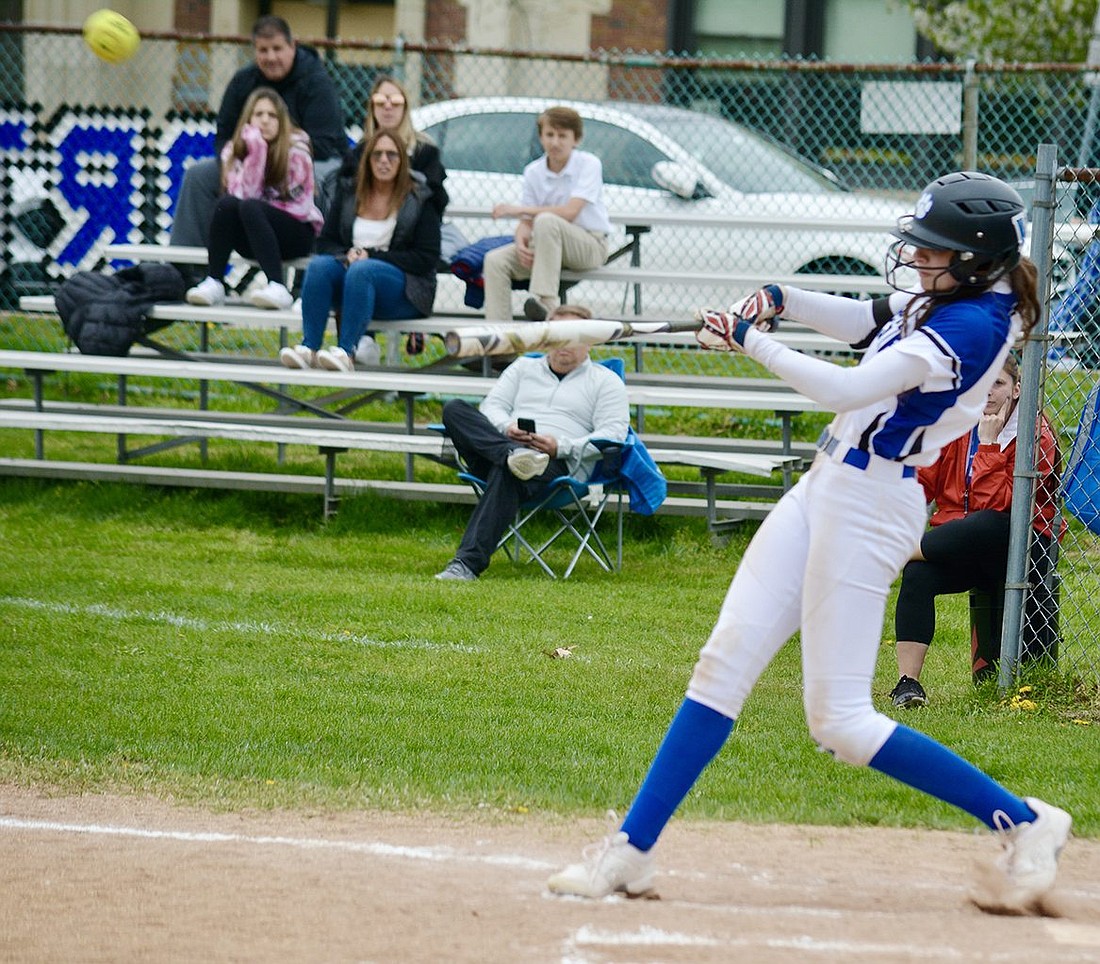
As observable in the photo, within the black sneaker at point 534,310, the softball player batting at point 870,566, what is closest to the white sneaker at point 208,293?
the black sneaker at point 534,310

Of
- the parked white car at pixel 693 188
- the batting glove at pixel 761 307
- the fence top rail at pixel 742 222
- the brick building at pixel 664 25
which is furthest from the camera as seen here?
the brick building at pixel 664 25

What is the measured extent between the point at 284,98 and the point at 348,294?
1940mm

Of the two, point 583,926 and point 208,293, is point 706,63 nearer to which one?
point 208,293

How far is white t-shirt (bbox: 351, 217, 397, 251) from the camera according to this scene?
32.1 feet

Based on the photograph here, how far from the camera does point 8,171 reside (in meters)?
12.7

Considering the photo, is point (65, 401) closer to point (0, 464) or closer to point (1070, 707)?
point (0, 464)

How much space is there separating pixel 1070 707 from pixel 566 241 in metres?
4.79

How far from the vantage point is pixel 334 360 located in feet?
31.0

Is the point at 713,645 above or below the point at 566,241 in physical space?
below

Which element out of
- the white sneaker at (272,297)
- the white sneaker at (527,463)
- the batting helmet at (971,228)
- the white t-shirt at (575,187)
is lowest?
the white sneaker at (527,463)

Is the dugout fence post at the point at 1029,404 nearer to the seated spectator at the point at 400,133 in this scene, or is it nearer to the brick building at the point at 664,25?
the seated spectator at the point at 400,133

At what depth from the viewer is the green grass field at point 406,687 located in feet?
16.6

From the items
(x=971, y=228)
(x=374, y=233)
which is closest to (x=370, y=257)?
(x=374, y=233)

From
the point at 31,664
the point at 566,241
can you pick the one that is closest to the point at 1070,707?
the point at 31,664
